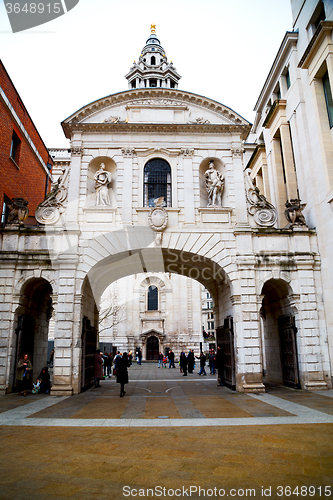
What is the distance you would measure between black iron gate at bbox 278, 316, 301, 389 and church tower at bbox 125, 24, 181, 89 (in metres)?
49.9

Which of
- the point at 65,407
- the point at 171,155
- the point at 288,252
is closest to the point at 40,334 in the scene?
the point at 65,407

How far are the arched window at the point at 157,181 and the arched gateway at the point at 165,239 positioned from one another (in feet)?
0.18

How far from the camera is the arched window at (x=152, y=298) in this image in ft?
163

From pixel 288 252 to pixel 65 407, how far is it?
11627 millimetres

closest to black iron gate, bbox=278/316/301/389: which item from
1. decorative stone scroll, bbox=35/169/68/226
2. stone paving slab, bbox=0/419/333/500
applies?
stone paving slab, bbox=0/419/333/500

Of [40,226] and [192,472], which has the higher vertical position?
[40,226]

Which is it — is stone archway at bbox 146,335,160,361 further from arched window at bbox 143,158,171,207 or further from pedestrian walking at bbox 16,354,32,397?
pedestrian walking at bbox 16,354,32,397

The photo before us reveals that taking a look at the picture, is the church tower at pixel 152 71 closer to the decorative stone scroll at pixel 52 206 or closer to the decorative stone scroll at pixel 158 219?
the decorative stone scroll at pixel 52 206

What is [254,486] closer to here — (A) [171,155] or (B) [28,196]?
(A) [171,155]

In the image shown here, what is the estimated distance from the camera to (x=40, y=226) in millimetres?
17219

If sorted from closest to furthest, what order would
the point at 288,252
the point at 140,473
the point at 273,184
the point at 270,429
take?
1. the point at 140,473
2. the point at 270,429
3. the point at 288,252
4. the point at 273,184

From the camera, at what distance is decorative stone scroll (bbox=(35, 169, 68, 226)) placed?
17.4m

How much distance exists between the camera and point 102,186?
18.0 m

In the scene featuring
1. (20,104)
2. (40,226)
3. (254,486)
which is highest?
(20,104)
